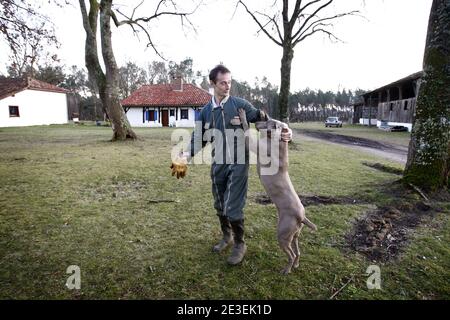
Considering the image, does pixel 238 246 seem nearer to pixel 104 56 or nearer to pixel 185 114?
pixel 104 56

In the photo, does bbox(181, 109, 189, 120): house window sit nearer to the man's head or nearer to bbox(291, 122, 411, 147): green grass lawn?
bbox(291, 122, 411, 147): green grass lawn

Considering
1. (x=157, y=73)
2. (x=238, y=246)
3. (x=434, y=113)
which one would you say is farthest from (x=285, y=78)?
(x=157, y=73)

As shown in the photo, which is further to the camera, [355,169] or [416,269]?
[355,169]

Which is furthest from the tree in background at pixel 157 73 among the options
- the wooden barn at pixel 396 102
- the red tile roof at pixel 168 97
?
the wooden barn at pixel 396 102

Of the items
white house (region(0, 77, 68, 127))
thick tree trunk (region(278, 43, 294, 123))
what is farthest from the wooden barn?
white house (region(0, 77, 68, 127))

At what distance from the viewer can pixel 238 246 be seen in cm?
330

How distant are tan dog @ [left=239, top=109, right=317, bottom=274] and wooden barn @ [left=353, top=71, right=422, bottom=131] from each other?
85.5 feet

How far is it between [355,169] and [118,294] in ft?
24.4

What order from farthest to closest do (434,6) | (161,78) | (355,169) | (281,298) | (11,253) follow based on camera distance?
(161,78)
(355,169)
(434,6)
(11,253)
(281,298)

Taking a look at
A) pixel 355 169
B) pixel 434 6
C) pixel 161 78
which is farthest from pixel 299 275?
pixel 161 78

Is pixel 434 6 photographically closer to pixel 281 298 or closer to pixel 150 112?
pixel 281 298

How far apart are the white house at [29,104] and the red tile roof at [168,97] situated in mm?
9008

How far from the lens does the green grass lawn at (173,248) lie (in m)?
2.72
